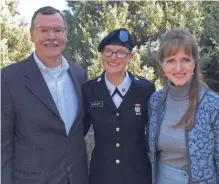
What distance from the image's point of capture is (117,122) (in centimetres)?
265

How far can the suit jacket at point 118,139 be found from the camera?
266 centimetres

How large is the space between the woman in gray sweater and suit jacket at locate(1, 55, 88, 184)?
63 cm

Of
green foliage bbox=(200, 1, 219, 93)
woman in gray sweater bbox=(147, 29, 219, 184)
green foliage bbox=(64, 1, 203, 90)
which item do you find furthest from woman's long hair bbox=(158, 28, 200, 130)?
green foliage bbox=(200, 1, 219, 93)

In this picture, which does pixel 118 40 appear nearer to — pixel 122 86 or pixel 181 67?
pixel 122 86

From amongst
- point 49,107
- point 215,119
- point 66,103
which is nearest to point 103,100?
point 66,103

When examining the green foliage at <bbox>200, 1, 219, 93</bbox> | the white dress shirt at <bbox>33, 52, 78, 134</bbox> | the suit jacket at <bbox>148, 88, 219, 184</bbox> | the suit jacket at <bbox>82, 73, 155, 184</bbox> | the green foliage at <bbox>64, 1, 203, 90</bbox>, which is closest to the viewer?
the suit jacket at <bbox>148, 88, 219, 184</bbox>

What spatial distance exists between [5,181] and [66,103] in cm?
66

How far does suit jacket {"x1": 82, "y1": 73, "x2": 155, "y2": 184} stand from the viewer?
8.74 feet

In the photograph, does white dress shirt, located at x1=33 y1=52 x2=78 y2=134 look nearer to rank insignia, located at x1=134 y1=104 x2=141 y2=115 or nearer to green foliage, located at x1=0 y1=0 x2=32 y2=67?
rank insignia, located at x1=134 y1=104 x2=141 y2=115

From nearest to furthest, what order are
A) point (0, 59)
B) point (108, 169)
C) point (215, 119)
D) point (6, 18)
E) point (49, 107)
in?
point (215, 119) → point (49, 107) → point (108, 169) → point (0, 59) → point (6, 18)

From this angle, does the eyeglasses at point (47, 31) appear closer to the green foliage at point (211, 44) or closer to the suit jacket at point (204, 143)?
the suit jacket at point (204, 143)

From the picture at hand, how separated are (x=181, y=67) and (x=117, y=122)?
0.69 m

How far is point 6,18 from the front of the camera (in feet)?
34.5

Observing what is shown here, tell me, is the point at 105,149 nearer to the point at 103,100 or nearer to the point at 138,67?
the point at 103,100
